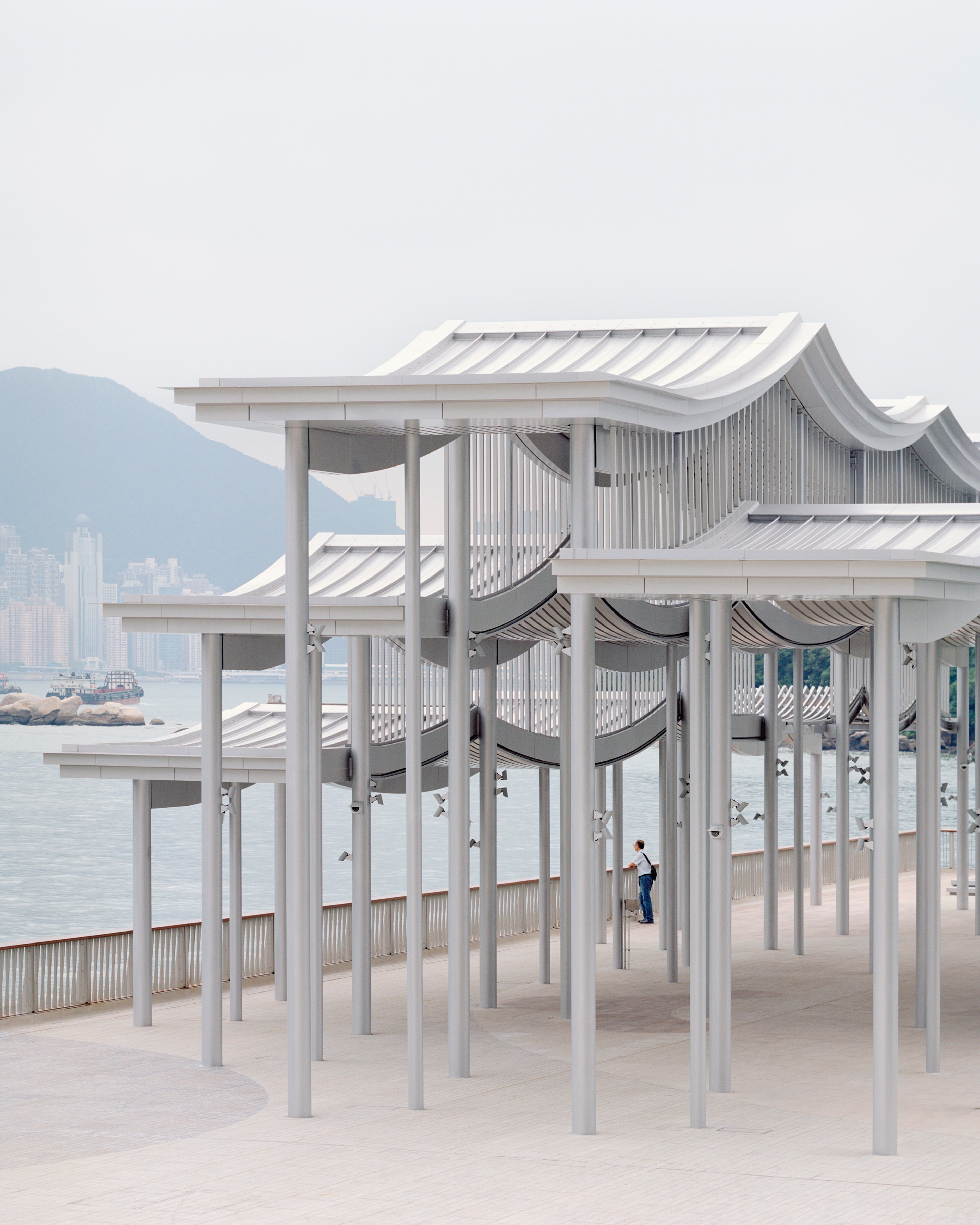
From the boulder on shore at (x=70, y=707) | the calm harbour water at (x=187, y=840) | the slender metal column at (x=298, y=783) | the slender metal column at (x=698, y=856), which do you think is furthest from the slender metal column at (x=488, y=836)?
the boulder on shore at (x=70, y=707)

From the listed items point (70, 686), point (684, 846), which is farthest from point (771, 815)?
point (70, 686)

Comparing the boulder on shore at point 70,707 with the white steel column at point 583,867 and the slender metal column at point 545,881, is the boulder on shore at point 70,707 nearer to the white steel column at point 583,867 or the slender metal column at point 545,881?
the slender metal column at point 545,881

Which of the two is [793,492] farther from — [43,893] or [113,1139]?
[43,893]

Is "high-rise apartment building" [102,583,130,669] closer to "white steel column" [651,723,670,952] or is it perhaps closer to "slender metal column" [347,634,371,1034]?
"white steel column" [651,723,670,952]

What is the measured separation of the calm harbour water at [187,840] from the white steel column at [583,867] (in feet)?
90.7

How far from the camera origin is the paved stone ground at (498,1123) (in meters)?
11.9

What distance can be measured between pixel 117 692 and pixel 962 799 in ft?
428

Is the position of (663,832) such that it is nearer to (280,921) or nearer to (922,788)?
(280,921)

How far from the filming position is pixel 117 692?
15462 cm

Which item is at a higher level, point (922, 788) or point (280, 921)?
point (922, 788)

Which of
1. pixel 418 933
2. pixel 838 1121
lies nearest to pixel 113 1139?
pixel 418 933

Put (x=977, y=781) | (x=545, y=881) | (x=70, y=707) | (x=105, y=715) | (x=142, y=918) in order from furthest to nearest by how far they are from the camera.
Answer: (x=70, y=707) < (x=105, y=715) < (x=977, y=781) < (x=545, y=881) < (x=142, y=918)

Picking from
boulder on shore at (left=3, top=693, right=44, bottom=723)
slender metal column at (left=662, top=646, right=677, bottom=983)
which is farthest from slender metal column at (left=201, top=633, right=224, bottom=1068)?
boulder on shore at (left=3, top=693, right=44, bottom=723)

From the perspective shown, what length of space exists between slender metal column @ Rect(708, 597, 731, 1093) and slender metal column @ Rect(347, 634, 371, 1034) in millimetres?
3843
